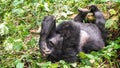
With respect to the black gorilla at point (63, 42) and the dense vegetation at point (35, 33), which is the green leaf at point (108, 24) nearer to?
the dense vegetation at point (35, 33)

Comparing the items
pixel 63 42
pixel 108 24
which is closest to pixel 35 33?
pixel 63 42

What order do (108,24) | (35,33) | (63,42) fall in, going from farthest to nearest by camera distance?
1. (35,33)
2. (108,24)
3. (63,42)

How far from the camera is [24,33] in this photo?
405 centimetres

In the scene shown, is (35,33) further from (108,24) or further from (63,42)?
(108,24)

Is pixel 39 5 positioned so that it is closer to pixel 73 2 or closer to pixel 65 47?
pixel 73 2

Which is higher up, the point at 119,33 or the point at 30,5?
the point at 30,5

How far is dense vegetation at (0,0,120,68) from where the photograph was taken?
359cm

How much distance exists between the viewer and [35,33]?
4.34m

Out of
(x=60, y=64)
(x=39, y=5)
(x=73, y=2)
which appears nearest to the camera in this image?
(x=60, y=64)

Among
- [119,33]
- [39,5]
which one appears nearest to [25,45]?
[39,5]

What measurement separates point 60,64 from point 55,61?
11 centimetres

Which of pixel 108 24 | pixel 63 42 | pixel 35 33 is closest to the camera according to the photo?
pixel 63 42

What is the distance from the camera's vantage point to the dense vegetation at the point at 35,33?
11.8 ft

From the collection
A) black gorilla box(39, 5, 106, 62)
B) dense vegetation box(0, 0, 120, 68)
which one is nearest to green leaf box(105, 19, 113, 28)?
dense vegetation box(0, 0, 120, 68)
